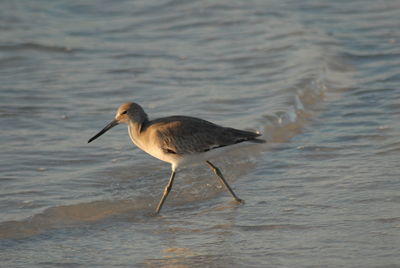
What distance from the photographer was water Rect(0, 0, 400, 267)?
646 centimetres

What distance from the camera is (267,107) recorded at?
10453 millimetres

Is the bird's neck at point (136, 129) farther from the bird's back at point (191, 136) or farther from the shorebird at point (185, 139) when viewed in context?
the bird's back at point (191, 136)

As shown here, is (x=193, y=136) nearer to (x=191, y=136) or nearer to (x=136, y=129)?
(x=191, y=136)

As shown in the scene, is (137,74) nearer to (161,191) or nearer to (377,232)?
(161,191)

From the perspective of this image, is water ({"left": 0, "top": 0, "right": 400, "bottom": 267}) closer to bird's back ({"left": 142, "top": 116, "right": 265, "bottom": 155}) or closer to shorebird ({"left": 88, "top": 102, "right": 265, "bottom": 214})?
shorebird ({"left": 88, "top": 102, "right": 265, "bottom": 214})

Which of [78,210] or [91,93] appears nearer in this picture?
[78,210]

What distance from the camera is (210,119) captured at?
10.1 meters

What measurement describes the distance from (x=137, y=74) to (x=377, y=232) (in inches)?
256

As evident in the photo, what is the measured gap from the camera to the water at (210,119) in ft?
21.2

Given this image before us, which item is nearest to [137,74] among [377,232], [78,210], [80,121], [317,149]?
[80,121]

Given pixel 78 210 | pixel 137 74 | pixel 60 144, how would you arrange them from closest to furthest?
pixel 78 210
pixel 60 144
pixel 137 74

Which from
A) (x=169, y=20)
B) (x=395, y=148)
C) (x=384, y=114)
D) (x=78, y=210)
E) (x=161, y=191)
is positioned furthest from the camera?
(x=169, y=20)

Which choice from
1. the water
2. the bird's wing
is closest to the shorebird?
the bird's wing

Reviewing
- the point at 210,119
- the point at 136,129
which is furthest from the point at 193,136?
the point at 210,119
